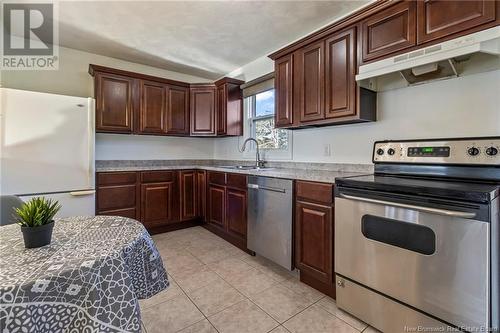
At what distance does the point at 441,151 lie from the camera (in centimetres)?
167

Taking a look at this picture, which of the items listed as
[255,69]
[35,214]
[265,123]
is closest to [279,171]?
[265,123]

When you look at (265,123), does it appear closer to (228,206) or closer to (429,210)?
(228,206)

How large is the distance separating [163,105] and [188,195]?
1403 millimetres

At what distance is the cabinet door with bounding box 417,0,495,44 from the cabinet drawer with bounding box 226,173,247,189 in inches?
75.6

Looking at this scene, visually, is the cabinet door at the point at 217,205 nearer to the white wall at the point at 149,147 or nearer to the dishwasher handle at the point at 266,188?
the dishwasher handle at the point at 266,188

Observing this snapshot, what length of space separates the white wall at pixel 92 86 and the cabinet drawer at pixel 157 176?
1.95 feet

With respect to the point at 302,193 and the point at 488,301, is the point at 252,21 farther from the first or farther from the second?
the point at 488,301

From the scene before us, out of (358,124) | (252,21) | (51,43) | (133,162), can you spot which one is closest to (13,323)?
(358,124)

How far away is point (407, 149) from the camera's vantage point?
1835 mm

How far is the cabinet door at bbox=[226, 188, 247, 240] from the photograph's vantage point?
9.05 feet

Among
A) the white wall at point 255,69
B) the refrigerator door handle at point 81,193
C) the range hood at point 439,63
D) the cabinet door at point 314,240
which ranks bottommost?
the cabinet door at point 314,240

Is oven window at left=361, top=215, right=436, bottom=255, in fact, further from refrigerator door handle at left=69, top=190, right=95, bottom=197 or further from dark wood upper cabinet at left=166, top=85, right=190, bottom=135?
dark wood upper cabinet at left=166, top=85, right=190, bottom=135

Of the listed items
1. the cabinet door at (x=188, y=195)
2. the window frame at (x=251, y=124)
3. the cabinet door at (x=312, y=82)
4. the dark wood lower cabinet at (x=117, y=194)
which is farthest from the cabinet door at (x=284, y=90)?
the dark wood lower cabinet at (x=117, y=194)

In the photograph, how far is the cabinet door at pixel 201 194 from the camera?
3572mm
